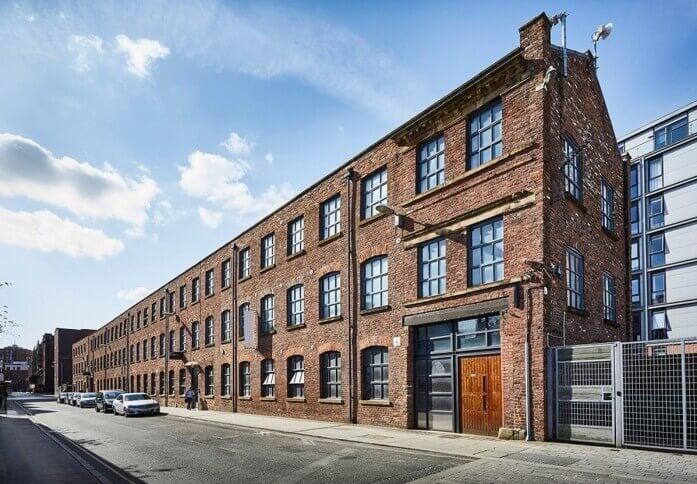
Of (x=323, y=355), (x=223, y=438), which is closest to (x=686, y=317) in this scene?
(x=323, y=355)

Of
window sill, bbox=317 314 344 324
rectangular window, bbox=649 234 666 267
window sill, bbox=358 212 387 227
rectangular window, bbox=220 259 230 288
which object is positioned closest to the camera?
window sill, bbox=358 212 387 227

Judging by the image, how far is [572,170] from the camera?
16.0m

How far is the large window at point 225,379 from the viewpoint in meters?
31.1

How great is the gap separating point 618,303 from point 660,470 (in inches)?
404

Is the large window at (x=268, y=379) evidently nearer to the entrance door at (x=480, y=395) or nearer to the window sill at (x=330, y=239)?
the window sill at (x=330, y=239)

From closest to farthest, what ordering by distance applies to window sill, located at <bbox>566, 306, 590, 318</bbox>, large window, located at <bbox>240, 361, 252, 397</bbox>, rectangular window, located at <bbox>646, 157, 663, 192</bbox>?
1. window sill, located at <bbox>566, 306, 590, 318</bbox>
2. large window, located at <bbox>240, 361, 252, 397</bbox>
3. rectangular window, located at <bbox>646, 157, 663, 192</bbox>

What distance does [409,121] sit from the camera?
715 inches

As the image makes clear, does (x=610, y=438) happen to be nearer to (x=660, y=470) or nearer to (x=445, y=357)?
(x=660, y=470)

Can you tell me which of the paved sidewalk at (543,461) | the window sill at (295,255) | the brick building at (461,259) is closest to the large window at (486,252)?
the brick building at (461,259)

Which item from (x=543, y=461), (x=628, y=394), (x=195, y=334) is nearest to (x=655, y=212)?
(x=195, y=334)

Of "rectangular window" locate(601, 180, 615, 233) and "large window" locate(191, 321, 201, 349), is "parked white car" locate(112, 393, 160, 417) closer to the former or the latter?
"large window" locate(191, 321, 201, 349)

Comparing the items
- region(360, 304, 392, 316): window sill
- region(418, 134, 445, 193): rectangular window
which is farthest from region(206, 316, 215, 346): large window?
region(418, 134, 445, 193): rectangular window

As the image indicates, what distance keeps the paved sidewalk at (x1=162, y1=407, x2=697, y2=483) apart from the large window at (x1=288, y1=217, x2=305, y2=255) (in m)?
11.1

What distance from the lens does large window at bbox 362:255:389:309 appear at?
1900cm
